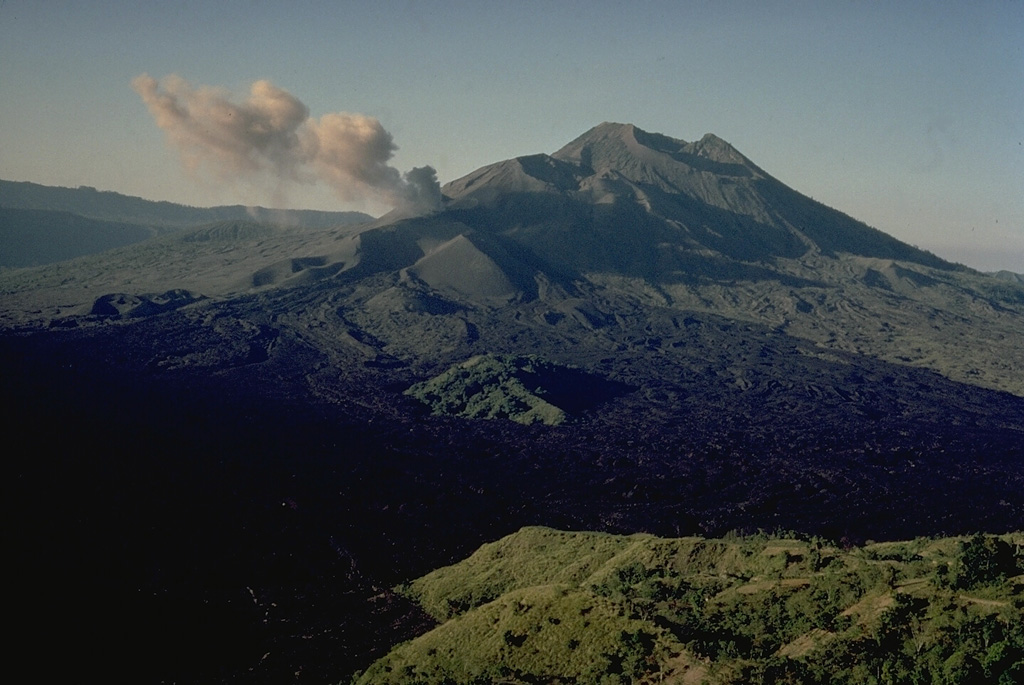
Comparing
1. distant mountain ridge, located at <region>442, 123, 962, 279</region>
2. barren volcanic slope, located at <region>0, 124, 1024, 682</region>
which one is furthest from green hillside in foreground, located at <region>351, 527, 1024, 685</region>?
distant mountain ridge, located at <region>442, 123, 962, 279</region>

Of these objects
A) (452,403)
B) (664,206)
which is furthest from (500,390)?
(664,206)

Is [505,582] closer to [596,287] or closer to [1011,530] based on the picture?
[1011,530]

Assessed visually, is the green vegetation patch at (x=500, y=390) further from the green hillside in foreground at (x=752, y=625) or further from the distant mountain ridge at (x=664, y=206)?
the distant mountain ridge at (x=664, y=206)

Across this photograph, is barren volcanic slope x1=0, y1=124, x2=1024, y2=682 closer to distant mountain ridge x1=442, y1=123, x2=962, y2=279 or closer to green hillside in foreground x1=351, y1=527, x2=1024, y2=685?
distant mountain ridge x1=442, y1=123, x2=962, y2=279

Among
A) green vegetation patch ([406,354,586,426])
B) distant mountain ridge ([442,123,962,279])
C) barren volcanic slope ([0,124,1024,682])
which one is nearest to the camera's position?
barren volcanic slope ([0,124,1024,682])

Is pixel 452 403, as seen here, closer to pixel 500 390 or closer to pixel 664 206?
pixel 500 390

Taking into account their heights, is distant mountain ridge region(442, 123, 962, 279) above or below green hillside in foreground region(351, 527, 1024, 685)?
above

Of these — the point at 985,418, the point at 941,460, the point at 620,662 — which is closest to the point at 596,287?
the point at 985,418

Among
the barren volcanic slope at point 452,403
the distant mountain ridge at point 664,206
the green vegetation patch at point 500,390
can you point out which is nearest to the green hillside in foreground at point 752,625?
the barren volcanic slope at point 452,403
